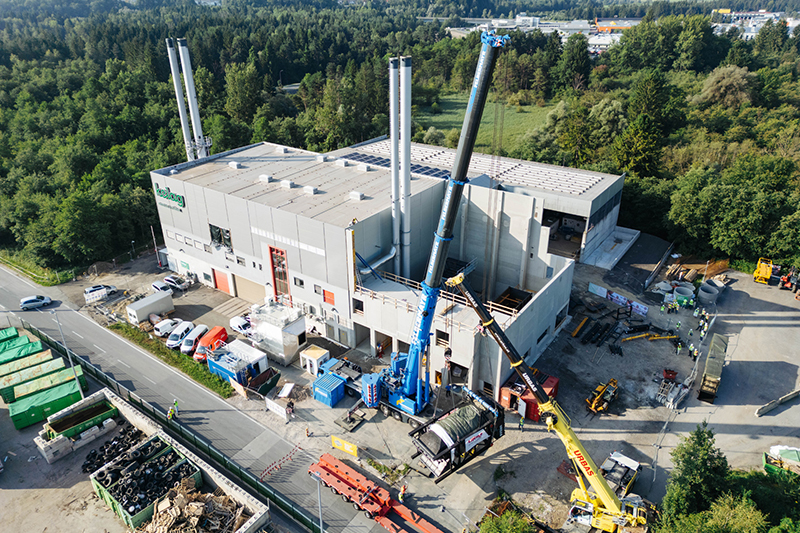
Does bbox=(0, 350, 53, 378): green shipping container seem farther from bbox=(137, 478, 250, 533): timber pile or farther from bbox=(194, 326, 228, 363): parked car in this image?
bbox=(137, 478, 250, 533): timber pile

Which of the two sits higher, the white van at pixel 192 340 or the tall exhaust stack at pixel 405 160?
the tall exhaust stack at pixel 405 160

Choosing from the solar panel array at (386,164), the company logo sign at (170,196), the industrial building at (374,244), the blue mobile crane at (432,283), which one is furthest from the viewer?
the company logo sign at (170,196)

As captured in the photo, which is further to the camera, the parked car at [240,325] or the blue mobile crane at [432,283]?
the parked car at [240,325]

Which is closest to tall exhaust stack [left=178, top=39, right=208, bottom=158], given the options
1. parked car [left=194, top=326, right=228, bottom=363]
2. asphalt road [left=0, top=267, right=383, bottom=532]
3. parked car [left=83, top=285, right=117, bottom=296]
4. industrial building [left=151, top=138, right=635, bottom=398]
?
industrial building [left=151, top=138, right=635, bottom=398]

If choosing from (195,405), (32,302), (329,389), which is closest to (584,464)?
(329,389)

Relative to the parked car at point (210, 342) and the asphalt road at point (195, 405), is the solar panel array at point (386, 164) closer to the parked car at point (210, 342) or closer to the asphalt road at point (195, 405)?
the parked car at point (210, 342)

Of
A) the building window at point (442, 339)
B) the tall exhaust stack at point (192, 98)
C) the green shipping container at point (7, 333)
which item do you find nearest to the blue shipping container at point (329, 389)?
the building window at point (442, 339)

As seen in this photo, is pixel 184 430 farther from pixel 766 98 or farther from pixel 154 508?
pixel 766 98

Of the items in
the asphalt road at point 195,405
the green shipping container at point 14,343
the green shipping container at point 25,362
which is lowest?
the asphalt road at point 195,405
